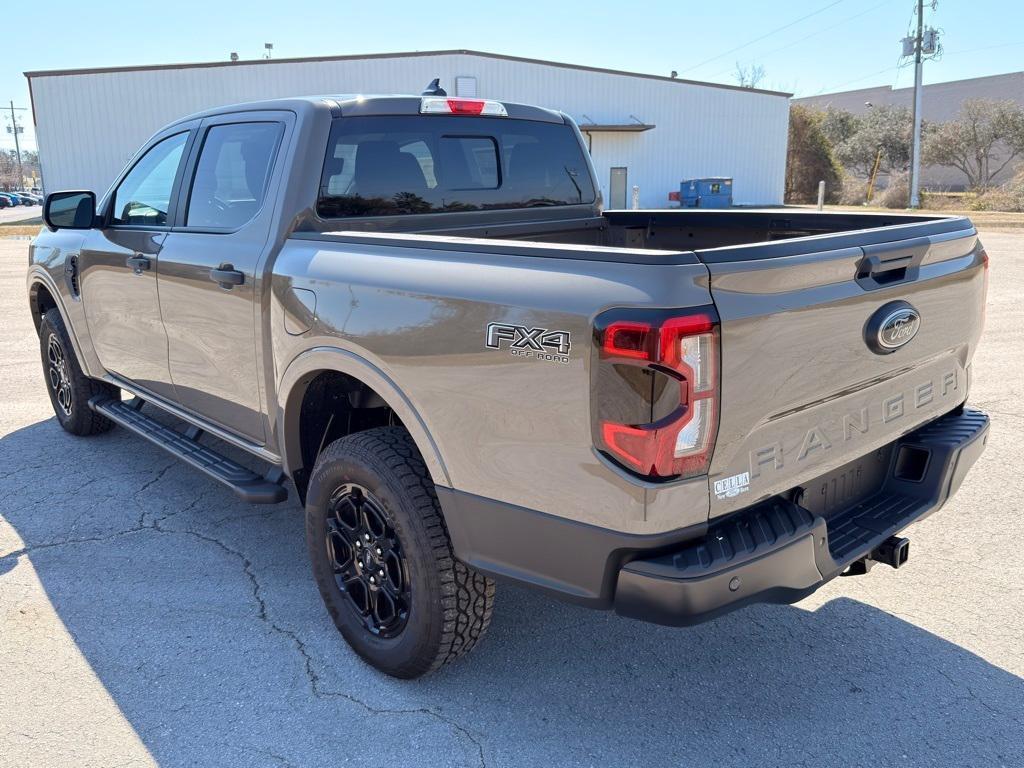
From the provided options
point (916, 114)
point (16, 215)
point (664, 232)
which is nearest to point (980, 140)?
point (916, 114)

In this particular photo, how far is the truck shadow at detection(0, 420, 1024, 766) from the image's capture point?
2.66 m

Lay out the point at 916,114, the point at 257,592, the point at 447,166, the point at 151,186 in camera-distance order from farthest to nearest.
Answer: the point at 916,114 < the point at 151,186 < the point at 447,166 < the point at 257,592

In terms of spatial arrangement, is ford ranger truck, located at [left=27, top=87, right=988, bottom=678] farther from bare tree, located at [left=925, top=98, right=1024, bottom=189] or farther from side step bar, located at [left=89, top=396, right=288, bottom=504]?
bare tree, located at [left=925, top=98, right=1024, bottom=189]

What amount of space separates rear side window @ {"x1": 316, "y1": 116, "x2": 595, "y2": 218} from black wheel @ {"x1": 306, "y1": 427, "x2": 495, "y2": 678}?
3.73 feet

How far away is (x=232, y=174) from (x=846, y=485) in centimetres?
283

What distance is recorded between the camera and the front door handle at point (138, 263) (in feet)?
13.5

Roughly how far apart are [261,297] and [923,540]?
10.5 feet

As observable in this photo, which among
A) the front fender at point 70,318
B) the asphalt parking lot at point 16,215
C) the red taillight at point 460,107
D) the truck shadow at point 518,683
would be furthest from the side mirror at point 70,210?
the asphalt parking lot at point 16,215

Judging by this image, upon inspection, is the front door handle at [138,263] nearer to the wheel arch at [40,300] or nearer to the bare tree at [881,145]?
→ the wheel arch at [40,300]

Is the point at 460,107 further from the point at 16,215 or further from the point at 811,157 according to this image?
the point at 16,215

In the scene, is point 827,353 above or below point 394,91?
below

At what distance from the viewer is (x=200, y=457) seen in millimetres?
4031

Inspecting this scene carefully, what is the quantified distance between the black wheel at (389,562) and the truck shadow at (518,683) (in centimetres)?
18

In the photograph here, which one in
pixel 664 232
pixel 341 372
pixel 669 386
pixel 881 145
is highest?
pixel 881 145
